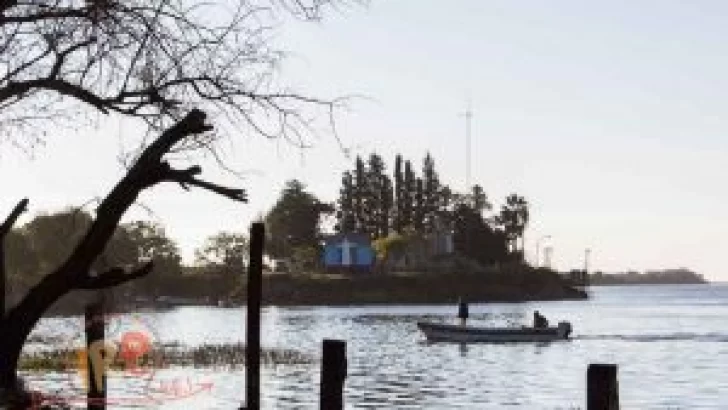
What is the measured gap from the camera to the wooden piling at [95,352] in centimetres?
1756

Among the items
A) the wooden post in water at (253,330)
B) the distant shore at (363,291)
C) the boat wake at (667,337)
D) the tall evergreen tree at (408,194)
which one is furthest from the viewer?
the tall evergreen tree at (408,194)

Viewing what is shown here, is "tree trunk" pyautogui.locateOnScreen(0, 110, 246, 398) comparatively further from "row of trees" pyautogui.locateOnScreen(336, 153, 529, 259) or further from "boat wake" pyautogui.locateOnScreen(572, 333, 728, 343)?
"row of trees" pyautogui.locateOnScreen(336, 153, 529, 259)

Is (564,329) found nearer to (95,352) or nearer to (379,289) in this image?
(95,352)

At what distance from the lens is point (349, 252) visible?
177000 mm

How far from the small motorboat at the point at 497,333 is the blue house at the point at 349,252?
106m

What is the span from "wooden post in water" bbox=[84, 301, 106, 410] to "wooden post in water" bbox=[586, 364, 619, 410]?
7.77 m

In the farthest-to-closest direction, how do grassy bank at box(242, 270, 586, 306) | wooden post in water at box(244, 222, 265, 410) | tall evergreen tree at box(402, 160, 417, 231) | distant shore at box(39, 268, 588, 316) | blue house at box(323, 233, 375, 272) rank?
tall evergreen tree at box(402, 160, 417, 231) < blue house at box(323, 233, 375, 272) < grassy bank at box(242, 270, 586, 306) < distant shore at box(39, 268, 588, 316) < wooden post in water at box(244, 222, 265, 410)

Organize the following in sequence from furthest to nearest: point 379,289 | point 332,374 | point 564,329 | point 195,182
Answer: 1. point 379,289
2. point 564,329
3. point 332,374
4. point 195,182

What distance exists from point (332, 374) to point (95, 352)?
13.2 feet

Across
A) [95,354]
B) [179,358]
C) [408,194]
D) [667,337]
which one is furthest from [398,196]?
[95,354]

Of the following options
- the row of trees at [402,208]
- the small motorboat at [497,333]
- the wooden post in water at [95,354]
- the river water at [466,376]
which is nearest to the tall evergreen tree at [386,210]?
the row of trees at [402,208]

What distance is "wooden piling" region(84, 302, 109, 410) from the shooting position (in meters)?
17.6

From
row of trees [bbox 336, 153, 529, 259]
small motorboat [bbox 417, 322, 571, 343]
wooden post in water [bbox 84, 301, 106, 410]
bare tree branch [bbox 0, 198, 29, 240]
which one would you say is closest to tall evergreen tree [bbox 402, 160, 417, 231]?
row of trees [bbox 336, 153, 529, 259]

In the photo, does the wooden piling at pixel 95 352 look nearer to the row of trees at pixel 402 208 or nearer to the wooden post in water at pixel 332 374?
the wooden post in water at pixel 332 374
